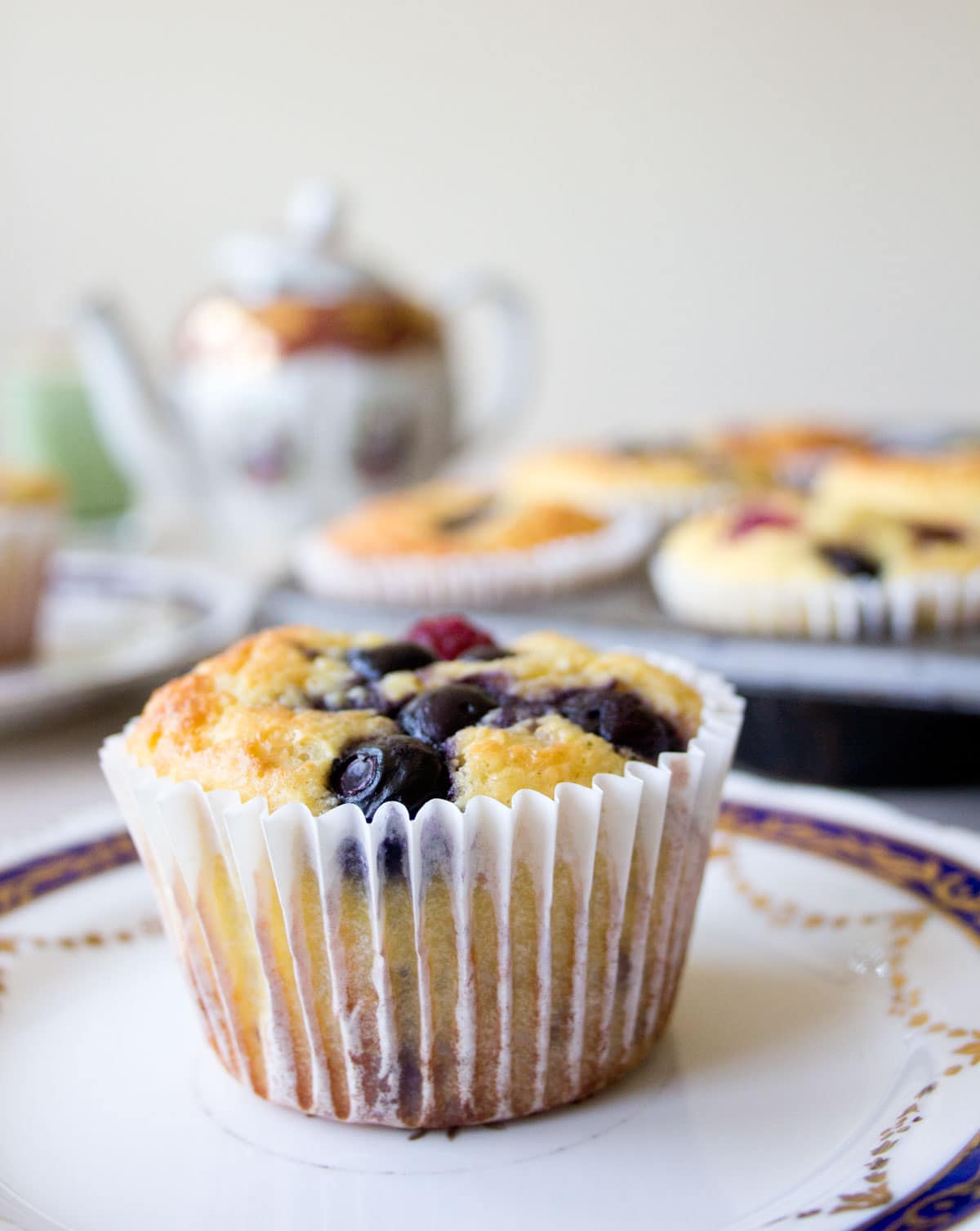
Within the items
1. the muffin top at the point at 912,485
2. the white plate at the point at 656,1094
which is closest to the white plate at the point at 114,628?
the white plate at the point at 656,1094

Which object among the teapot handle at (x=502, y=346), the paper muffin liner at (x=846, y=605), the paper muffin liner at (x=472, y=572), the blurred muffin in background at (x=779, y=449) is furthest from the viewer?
the teapot handle at (x=502, y=346)

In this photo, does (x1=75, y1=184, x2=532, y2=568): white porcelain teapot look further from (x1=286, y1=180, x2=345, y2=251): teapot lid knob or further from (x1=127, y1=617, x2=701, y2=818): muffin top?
(x1=127, y1=617, x2=701, y2=818): muffin top

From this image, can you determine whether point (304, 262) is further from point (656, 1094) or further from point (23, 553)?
point (656, 1094)

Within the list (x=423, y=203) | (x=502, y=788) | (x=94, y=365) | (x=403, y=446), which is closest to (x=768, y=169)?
(x=423, y=203)

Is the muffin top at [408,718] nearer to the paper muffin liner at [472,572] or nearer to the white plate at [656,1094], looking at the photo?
Result: the white plate at [656,1094]

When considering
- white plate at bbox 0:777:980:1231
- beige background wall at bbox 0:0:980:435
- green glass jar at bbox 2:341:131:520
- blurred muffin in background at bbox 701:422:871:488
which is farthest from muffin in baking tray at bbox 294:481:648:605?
beige background wall at bbox 0:0:980:435
